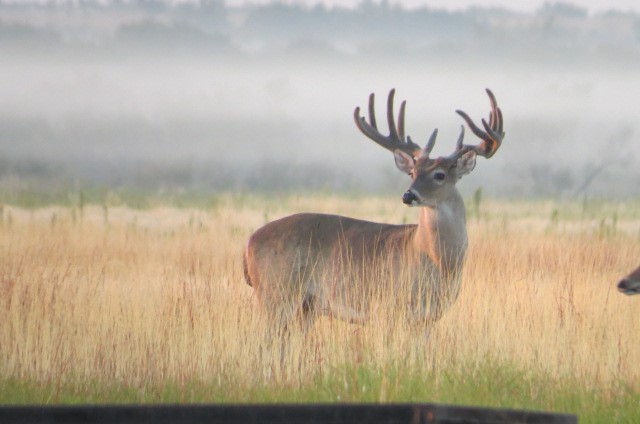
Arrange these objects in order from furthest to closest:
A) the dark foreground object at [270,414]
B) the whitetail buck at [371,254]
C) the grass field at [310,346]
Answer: the whitetail buck at [371,254] < the grass field at [310,346] < the dark foreground object at [270,414]

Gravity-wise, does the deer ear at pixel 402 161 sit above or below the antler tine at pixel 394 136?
below

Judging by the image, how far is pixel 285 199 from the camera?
104 ft

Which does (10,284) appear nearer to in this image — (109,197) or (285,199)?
(109,197)

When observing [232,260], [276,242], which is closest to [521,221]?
[232,260]

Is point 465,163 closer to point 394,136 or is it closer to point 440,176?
point 440,176

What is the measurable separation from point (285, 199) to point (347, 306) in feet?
70.5

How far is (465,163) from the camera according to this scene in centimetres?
1043

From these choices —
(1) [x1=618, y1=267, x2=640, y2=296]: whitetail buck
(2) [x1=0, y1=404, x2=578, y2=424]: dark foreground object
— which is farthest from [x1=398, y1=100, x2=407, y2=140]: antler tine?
(2) [x1=0, y1=404, x2=578, y2=424]: dark foreground object

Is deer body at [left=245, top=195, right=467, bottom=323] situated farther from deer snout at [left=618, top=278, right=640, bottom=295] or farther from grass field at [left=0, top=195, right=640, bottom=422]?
deer snout at [left=618, top=278, right=640, bottom=295]

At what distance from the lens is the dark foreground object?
319cm

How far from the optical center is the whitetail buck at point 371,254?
1006 cm

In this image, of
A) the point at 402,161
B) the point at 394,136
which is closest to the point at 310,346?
the point at 402,161

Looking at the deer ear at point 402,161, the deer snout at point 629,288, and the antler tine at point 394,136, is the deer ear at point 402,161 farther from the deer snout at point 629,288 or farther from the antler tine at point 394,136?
the deer snout at point 629,288

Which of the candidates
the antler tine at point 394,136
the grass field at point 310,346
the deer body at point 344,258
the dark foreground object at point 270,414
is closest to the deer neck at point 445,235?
the deer body at point 344,258
